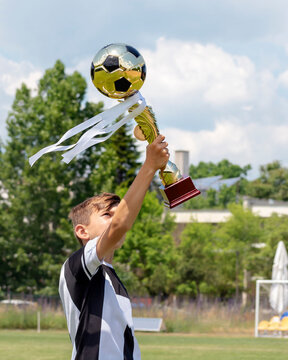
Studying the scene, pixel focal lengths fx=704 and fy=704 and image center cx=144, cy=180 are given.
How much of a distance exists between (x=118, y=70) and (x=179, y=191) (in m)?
0.58

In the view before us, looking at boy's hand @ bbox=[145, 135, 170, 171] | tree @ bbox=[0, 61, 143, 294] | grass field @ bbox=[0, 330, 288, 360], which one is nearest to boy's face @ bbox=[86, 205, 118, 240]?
boy's hand @ bbox=[145, 135, 170, 171]

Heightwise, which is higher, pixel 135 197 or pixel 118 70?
pixel 118 70

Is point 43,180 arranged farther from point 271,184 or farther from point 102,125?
point 271,184

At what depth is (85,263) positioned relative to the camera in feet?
9.91

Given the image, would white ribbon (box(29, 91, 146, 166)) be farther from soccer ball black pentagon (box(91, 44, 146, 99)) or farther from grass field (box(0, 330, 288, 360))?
grass field (box(0, 330, 288, 360))

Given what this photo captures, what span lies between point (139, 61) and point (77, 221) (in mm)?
844

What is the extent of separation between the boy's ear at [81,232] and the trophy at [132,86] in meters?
0.46

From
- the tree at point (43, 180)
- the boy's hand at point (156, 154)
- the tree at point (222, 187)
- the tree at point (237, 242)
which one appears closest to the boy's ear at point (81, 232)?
the boy's hand at point (156, 154)

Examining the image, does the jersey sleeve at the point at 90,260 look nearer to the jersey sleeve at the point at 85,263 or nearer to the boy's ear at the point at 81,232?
the jersey sleeve at the point at 85,263

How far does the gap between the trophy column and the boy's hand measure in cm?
14

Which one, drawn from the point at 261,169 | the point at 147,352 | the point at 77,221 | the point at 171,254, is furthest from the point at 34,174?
the point at 261,169

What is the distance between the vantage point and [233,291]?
Result: 48594mm

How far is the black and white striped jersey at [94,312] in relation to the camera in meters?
3.06

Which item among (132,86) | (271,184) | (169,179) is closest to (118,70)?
(132,86)
